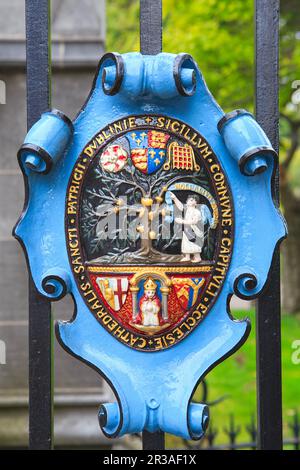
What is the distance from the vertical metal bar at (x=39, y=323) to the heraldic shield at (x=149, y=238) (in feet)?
0.33

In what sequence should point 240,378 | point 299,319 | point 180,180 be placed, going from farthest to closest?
point 299,319 → point 240,378 → point 180,180

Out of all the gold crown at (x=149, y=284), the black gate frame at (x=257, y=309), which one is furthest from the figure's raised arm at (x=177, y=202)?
the black gate frame at (x=257, y=309)

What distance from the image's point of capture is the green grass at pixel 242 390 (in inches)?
219

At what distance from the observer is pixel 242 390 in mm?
6512

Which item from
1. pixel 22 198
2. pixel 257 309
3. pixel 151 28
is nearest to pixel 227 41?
pixel 22 198

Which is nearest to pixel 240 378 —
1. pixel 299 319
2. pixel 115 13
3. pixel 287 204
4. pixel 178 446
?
pixel 178 446

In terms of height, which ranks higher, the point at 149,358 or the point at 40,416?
the point at 149,358

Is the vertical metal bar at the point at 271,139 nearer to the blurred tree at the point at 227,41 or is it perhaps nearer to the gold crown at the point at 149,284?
the gold crown at the point at 149,284

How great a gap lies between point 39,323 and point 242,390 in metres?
4.83

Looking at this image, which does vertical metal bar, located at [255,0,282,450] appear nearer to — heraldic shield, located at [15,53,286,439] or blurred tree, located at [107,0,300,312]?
heraldic shield, located at [15,53,286,439]

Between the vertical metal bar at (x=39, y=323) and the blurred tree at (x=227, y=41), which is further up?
the blurred tree at (x=227, y=41)

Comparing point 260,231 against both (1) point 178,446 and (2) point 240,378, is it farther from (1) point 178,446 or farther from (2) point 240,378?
(2) point 240,378

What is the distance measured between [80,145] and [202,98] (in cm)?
39

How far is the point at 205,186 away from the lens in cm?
195
